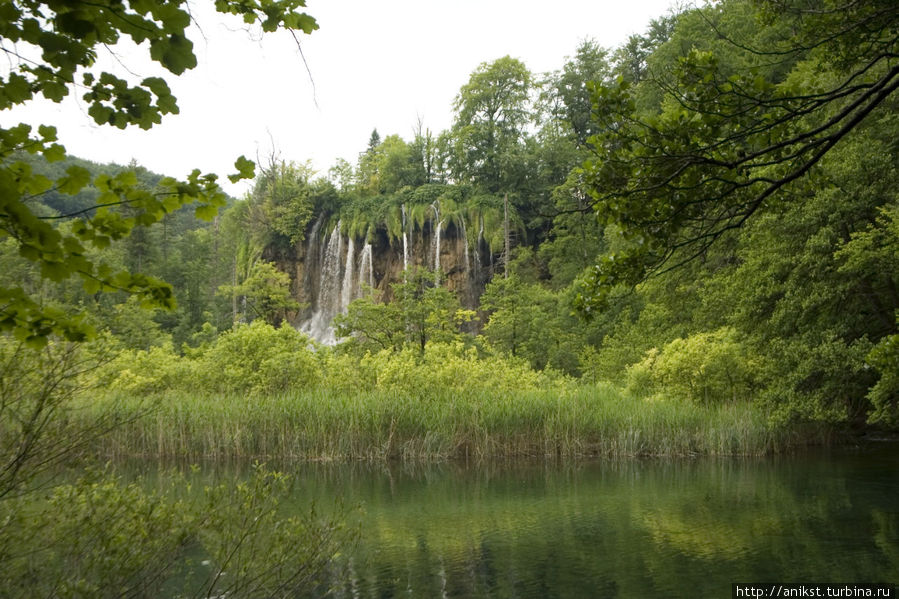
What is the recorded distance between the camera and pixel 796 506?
30.9ft

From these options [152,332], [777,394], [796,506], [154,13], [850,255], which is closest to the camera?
[154,13]

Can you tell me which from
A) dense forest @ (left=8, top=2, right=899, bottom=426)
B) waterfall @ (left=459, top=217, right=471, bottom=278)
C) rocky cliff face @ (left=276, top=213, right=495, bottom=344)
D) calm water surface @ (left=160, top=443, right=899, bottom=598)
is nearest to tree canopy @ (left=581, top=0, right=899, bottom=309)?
dense forest @ (left=8, top=2, right=899, bottom=426)

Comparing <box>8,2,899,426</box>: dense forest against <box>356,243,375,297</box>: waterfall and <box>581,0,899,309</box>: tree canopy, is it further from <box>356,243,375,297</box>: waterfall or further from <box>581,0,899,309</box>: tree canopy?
<box>356,243,375,297</box>: waterfall

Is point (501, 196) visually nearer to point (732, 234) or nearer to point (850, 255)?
point (732, 234)

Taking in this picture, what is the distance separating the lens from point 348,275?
3469cm

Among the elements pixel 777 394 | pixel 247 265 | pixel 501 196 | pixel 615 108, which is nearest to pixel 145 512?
pixel 615 108

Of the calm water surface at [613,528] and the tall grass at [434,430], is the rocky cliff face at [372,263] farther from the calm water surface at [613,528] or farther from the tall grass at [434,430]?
the calm water surface at [613,528]

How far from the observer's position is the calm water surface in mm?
6383

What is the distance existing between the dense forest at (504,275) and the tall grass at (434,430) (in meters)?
0.07

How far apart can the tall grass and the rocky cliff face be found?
1721cm

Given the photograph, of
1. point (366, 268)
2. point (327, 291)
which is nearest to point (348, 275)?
point (366, 268)

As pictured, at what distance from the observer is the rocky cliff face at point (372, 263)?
3362cm

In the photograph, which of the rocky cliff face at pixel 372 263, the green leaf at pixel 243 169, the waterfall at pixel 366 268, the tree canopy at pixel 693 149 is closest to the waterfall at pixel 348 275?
the rocky cliff face at pixel 372 263

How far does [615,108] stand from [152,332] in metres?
30.4
